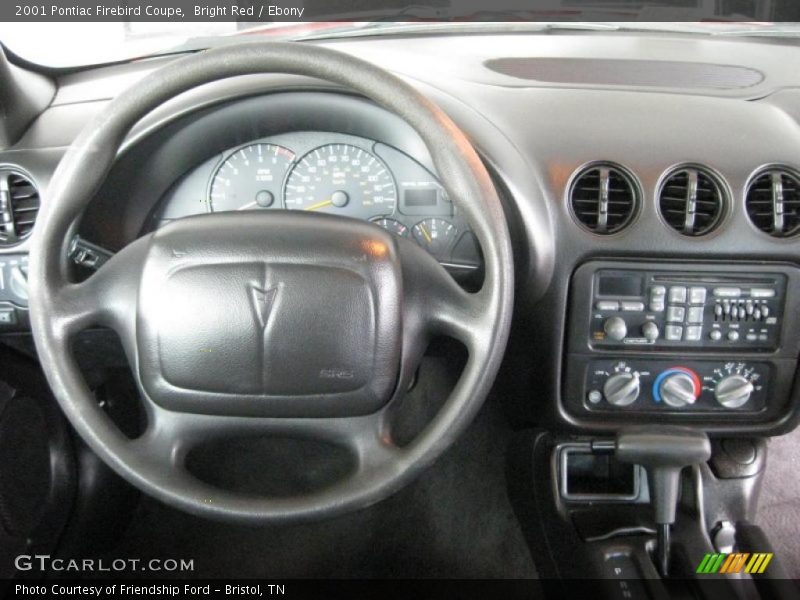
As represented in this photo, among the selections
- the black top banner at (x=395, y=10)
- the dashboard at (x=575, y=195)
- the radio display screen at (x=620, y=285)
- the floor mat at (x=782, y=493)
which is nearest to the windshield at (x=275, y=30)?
the black top banner at (x=395, y=10)

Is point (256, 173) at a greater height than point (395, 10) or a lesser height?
lesser

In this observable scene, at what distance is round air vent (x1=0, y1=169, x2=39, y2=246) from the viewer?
1.13 m

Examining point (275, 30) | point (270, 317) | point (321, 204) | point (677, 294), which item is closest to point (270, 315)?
point (270, 317)

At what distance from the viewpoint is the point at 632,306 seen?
3.65ft

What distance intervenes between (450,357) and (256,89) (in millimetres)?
571

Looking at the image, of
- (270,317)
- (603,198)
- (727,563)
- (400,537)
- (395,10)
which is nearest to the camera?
(270,317)

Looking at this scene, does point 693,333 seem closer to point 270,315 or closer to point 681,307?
point 681,307

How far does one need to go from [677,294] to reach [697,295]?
1.2 inches

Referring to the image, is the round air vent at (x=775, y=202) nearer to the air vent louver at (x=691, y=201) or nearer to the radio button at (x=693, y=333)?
the air vent louver at (x=691, y=201)

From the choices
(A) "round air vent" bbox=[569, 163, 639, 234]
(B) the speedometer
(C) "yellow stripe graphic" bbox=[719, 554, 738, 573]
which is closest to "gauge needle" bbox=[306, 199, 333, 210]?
(B) the speedometer

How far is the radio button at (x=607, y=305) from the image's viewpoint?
1115 millimetres

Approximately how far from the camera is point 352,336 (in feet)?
2.94

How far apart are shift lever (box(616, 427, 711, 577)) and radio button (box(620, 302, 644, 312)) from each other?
19 cm

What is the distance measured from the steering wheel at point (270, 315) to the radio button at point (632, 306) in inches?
12.3
